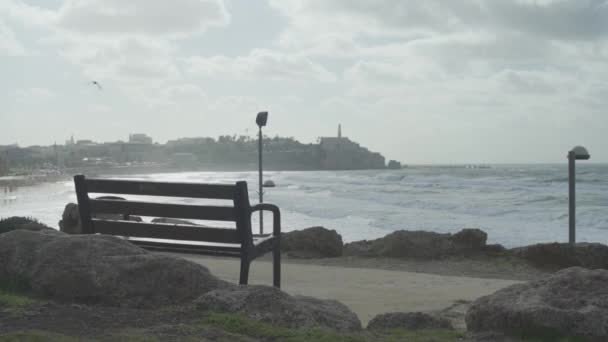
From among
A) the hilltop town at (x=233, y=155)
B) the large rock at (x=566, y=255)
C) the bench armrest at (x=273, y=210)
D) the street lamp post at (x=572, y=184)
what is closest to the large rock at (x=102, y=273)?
the bench armrest at (x=273, y=210)

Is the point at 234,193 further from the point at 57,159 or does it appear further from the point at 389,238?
the point at 57,159

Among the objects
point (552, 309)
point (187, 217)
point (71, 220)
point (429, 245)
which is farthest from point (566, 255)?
point (71, 220)

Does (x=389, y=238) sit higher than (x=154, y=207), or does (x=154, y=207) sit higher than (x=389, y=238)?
(x=154, y=207)

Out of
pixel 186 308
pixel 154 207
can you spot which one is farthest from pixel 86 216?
pixel 186 308

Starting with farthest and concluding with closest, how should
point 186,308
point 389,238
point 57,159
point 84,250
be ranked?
point 57,159
point 389,238
point 84,250
point 186,308

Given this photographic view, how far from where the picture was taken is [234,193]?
3.95 m

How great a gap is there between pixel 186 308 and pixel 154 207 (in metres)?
1.50

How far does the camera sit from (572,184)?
7.05 meters

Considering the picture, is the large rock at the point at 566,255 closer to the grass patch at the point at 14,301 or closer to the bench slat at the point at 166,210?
the bench slat at the point at 166,210

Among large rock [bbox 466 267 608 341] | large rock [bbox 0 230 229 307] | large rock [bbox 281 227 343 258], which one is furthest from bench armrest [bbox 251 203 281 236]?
large rock [bbox 281 227 343 258]

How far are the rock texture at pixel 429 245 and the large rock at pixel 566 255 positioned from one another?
0.56 meters

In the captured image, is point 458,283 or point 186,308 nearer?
point 186,308

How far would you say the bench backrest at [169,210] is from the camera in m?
4.01

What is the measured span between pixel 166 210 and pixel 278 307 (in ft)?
5.40
